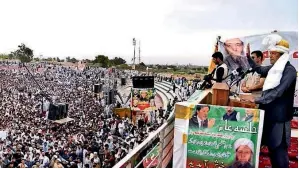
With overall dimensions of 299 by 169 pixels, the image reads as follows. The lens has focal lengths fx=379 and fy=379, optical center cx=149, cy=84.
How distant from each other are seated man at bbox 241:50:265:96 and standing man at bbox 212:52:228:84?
0.15 metres

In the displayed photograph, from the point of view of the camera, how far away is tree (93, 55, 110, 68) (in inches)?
135

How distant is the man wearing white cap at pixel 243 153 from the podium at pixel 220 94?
1.04 ft

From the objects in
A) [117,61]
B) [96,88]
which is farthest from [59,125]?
[117,61]

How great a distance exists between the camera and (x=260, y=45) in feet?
7.45

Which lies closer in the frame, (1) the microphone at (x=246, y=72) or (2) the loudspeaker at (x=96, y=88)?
(1) the microphone at (x=246, y=72)

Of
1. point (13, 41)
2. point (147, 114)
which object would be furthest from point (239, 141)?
point (13, 41)

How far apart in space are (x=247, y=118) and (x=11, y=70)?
2.18 m

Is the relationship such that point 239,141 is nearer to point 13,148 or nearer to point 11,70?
point 13,148

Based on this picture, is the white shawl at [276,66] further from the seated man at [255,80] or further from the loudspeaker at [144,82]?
the loudspeaker at [144,82]

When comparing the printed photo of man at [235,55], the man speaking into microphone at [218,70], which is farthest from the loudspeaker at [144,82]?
the printed photo of man at [235,55]

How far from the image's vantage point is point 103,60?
3469 millimetres

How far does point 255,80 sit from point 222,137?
0.47m

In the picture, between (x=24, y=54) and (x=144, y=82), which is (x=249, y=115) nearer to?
(x=144, y=82)

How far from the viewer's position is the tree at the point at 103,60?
3428mm
